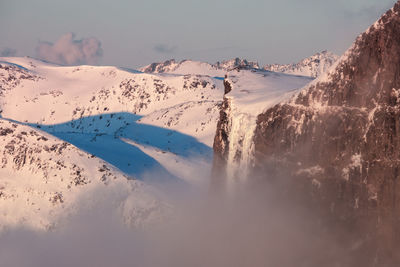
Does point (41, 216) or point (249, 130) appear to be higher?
point (249, 130)

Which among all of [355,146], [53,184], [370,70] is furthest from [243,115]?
[53,184]

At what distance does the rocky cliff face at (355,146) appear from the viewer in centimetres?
4744

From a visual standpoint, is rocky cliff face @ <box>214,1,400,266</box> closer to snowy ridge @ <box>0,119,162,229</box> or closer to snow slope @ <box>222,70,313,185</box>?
snow slope @ <box>222,70,313,185</box>

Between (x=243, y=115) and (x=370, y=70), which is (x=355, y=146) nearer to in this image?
(x=370, y=70)

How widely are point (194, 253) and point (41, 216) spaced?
59.0 meters

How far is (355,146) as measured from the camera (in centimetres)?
4881

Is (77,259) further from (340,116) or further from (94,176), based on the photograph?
(340,116)

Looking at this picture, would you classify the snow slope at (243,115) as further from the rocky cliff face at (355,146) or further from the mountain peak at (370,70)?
the mountain peak at (370,70)

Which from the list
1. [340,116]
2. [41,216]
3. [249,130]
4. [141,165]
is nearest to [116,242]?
[41,216]

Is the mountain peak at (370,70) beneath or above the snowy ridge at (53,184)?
above

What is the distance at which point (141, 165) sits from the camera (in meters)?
149

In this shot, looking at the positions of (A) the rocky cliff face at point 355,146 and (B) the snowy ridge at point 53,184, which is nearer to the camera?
(A) the rocky cliff face at point 355,146

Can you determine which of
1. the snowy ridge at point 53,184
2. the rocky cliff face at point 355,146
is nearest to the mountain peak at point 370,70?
the rocky cliff face at point 355,146

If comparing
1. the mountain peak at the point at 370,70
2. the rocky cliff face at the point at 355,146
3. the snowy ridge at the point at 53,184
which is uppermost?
the mountain peak at the point at 370,70
